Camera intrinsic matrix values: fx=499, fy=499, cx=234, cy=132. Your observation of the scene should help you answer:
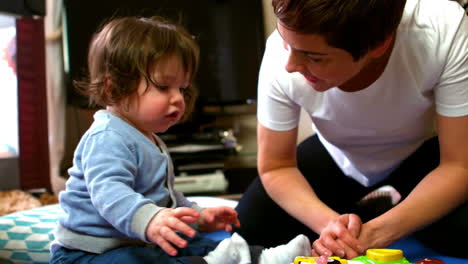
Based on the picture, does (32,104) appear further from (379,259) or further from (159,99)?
(379,259)

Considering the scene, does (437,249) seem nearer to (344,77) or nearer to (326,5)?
(344,77)

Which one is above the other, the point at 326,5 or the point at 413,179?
the point at 326,5

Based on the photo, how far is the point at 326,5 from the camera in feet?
2.71

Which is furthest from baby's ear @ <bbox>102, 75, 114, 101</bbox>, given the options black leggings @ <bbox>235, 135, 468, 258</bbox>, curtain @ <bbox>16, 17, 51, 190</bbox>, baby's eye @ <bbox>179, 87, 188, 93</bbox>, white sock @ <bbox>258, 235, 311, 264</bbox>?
curtain @ <bbox>16, 17, 51, 190</bbox>

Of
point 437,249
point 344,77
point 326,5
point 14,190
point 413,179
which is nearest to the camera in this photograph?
point 326,5

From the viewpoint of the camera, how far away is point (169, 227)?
2.35ft

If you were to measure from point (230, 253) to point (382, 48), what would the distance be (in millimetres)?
472

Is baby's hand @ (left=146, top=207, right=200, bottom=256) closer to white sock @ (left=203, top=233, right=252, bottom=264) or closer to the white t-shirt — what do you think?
white sock @ (left=203, top=233, right=252, bottom=264)

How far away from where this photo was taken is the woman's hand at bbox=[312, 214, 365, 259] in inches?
34.4

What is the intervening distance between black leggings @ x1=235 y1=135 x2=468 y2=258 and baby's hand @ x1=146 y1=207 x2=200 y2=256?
580 mm

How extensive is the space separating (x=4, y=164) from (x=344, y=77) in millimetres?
1925

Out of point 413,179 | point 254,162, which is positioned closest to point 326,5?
point 413,179

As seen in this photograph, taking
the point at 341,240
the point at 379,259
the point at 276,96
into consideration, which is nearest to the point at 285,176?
the point at 276,96

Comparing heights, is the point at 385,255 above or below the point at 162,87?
below
